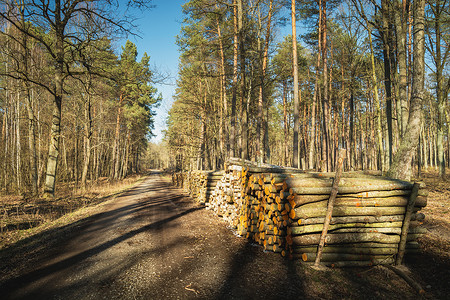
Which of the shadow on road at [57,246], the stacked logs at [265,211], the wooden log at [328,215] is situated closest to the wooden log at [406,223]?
the wooden log at [328,215]

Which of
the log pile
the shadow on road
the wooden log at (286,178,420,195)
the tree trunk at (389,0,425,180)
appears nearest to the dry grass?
the shadow on road

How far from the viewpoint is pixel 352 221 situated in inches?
167

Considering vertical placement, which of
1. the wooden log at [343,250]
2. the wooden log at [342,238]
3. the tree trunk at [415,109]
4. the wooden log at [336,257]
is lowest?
the wooden log at [336,257]

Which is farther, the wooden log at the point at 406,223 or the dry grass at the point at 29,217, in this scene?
the dry grass at the point at 29,217

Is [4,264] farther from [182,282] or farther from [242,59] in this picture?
[242,59]

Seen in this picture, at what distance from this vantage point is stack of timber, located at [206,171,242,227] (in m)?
6.82

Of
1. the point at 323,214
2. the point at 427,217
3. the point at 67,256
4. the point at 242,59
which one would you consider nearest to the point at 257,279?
the point at 323,214

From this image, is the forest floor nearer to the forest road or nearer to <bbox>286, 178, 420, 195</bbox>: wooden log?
the forest road

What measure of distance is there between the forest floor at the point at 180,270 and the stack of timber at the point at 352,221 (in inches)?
11.2

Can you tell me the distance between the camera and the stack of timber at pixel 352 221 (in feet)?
13.6

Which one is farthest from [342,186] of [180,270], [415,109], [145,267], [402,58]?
[402,58]

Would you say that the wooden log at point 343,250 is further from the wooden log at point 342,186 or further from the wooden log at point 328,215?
the wooden log at point 342,186

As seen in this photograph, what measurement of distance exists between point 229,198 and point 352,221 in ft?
12.8

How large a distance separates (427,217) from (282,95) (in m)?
21.2
